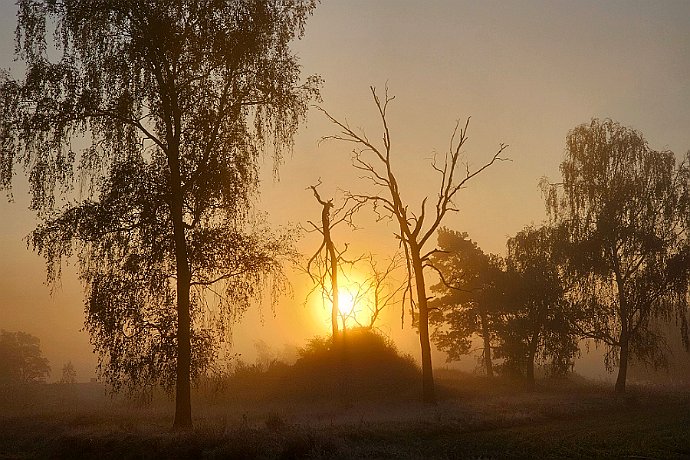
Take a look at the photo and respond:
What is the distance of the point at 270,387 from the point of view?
33219 millimetres

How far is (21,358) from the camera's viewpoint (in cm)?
7481

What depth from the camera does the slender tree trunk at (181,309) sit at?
16.7 metres

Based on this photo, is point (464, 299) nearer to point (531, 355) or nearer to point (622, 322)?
point (531, 355)

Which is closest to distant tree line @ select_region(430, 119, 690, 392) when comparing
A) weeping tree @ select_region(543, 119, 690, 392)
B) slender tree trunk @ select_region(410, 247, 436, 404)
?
weeping tree @ select_region(543, 119, 690, 392)

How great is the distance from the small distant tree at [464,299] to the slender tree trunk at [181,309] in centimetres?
3005

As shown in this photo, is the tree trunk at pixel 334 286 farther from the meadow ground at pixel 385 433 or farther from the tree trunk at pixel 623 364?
the tree trunk at pixel 623 364

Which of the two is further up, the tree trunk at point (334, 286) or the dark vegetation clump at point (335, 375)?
the tree trunk at point (334, 286)

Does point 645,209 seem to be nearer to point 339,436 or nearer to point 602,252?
point 602,252

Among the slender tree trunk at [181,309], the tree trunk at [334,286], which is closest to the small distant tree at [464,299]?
the tree trunk at [334,286]

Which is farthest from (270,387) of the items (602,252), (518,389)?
(602,252)

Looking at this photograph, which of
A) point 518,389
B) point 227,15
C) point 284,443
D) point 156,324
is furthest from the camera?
point 518,389

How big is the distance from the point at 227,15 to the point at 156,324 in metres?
9.58

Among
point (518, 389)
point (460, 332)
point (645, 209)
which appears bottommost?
point (518, 389)

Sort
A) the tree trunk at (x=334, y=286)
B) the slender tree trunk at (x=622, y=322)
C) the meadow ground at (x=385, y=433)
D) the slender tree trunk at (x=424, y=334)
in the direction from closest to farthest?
the meadow ground at (x=385, y=433) → the slender tree trunk at (x=424, y=334) → the tree trunk at (x=334, y=286) → the slender tree trunk at (x=622, y=322)
